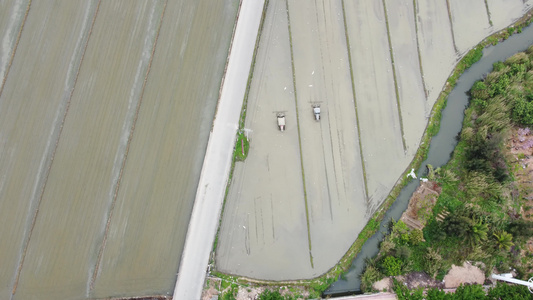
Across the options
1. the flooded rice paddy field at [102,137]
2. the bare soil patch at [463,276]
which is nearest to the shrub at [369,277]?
the bare soil patch at [463,276]

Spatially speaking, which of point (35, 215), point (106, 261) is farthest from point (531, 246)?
point (35, 215)

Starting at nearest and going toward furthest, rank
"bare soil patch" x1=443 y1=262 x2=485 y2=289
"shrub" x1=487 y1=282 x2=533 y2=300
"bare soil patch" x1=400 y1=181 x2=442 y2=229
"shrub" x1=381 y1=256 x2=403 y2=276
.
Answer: "shrub" x1=487 y1=282 x2=533 y2=300 < "shrub" x1=381 y1=256 x2=403 y2=276 < "bare soil patch" x1=443 y1=262 x2=485 y2=289 < "bare soil patch" x1=400 y1=181 x2=442 y2=229

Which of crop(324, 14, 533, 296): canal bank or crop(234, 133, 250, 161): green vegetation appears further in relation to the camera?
crop(234, 133, 250, 161): green vegetation

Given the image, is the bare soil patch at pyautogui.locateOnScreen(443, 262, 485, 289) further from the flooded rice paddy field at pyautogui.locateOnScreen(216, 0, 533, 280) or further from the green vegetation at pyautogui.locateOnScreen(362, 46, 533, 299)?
the flooded rice paddy field at pyautogui.locateOnScreen(216, 0, 533, 280)

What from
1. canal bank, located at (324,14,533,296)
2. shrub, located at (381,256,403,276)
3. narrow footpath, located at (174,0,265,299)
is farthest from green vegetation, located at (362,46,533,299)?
narrow footpath, located at (174,0,265,299)

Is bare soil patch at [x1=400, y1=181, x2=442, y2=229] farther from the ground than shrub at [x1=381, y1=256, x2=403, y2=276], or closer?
farther from the ground

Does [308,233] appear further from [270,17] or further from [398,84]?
[270,17]
